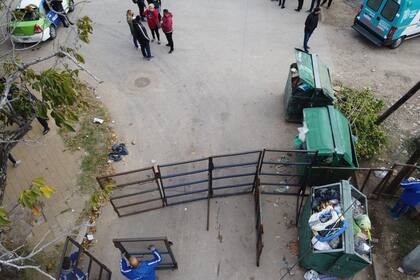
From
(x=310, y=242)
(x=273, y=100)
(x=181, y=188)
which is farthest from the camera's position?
(x=273, y=100)

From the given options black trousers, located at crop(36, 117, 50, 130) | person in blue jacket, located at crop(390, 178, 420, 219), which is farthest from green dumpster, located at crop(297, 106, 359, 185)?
black trousers, located at crop(36, 117, 50, 130)

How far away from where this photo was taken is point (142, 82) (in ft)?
37.0

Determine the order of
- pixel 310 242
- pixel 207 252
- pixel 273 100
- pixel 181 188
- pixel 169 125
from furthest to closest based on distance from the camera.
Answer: pixel 273 100 → pixel 169 125 → pixel 181 188 → pixel 207 252 → pixel 310 242

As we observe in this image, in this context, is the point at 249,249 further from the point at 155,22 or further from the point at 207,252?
the point at 155,22

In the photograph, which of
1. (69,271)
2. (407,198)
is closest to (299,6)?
(407,198)

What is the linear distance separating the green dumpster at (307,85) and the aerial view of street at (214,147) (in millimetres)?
48

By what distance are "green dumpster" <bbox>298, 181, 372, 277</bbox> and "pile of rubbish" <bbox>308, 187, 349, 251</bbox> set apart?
8 centimetres

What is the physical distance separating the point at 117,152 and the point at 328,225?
567 centimetres

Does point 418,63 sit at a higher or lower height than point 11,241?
higher

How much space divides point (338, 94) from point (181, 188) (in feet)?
18.7

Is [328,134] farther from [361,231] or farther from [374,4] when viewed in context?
[374,4]

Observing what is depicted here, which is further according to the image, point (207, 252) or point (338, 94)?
point (338, 94)

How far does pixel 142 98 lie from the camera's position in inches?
423

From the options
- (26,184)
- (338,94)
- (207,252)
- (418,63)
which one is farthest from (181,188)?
(418,63)
